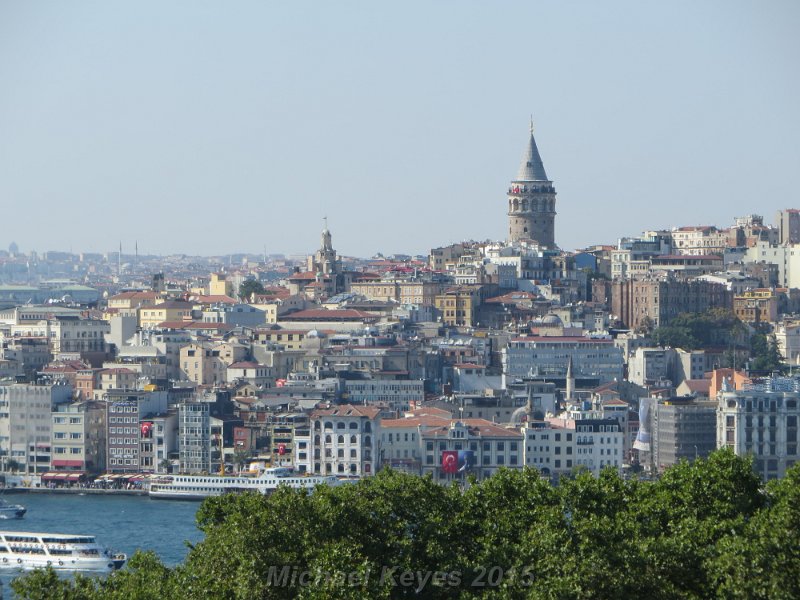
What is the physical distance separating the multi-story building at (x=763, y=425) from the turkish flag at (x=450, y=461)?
4.84 meters

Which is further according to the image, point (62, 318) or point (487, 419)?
point (62, 318)

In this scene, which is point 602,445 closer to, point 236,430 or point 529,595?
point 236,430

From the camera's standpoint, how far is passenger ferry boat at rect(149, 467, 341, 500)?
47.5 m

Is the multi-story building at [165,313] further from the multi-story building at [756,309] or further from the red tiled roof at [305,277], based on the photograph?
the multi-story building at [756,309]

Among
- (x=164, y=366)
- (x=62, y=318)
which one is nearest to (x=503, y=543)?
(x=164, y=366)

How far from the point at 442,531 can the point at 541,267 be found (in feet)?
169

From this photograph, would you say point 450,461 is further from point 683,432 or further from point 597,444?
point 683,432

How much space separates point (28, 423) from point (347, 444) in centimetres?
716

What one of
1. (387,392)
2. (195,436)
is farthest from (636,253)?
(195,436)

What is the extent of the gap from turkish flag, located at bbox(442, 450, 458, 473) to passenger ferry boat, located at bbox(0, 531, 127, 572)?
1036 cm

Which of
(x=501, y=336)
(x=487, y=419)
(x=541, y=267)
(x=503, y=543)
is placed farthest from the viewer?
(x=541, y=267)

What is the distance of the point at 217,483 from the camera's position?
4822 centimetres

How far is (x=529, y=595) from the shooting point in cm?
2133

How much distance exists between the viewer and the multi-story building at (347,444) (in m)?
48.4
